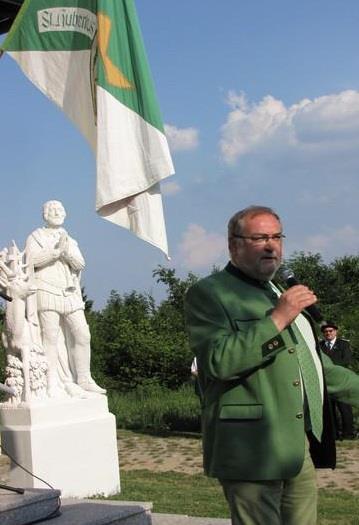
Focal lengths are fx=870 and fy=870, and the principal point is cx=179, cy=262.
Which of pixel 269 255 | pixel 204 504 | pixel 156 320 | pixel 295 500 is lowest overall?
pixel 204 504

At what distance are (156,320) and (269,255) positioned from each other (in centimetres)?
1957

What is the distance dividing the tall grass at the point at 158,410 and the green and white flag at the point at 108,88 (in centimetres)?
842

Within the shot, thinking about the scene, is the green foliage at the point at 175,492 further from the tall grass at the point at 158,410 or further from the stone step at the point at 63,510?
the tall grass at the point at 158,410

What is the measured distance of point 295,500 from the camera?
3.29 m

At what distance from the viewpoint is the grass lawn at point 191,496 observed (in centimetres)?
733

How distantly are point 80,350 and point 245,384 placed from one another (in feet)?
21.5

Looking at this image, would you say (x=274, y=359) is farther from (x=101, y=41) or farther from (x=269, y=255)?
(x=101, y=41)

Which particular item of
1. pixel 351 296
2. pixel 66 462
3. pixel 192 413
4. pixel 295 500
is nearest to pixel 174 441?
pixel 192 413

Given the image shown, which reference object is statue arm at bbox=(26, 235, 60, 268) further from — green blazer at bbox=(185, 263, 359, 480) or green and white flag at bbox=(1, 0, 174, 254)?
green blazer at bbox=(185, 263, 359, 480)

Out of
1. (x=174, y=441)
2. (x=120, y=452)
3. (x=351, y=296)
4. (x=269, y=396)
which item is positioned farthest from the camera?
(x=351, y=296)

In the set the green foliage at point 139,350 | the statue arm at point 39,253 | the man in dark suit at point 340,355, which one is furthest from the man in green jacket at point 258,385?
the green foliage at point 139,350

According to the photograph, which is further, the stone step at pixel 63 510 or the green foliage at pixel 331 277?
the green foliage at pixel 331 277

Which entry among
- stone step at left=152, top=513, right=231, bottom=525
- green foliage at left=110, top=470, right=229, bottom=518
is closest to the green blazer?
stone step at left=152, top=513, right=231, bottom=525

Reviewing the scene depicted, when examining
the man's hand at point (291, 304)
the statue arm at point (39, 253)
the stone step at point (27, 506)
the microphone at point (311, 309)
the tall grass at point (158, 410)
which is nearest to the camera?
the man's hand at point (291, 304)
